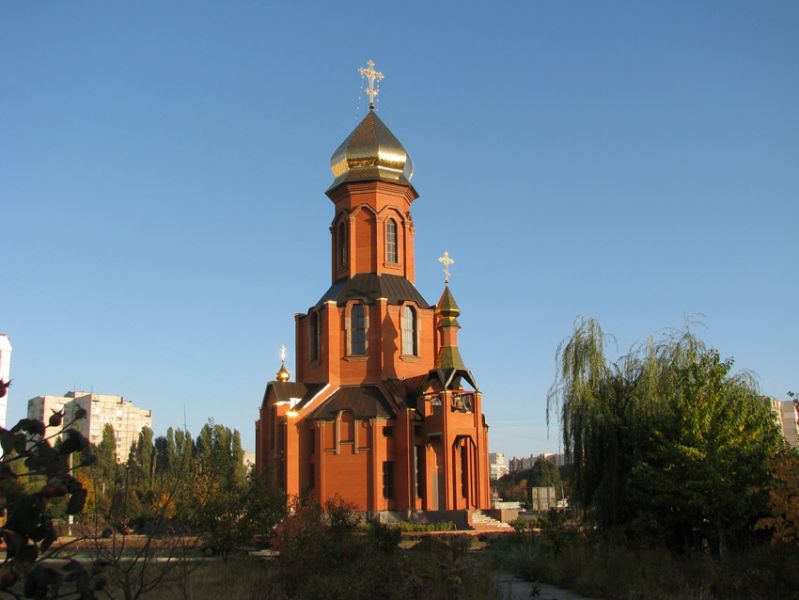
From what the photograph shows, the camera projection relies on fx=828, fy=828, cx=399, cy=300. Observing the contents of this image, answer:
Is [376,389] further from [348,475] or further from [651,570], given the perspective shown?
[651,570]

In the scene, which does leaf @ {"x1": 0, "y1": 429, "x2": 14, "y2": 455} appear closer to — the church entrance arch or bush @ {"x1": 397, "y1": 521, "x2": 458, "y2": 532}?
bush @ {"x1": 397, "y1": 521, "x2": 458, "y2": 532}

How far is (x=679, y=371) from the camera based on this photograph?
20.3 meters

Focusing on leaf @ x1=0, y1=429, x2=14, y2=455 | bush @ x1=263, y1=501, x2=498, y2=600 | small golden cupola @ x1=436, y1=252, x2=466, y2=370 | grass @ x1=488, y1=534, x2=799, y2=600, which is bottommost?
grass @ x1=488, y1=534, x2=799, y2=600

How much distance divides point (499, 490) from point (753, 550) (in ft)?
306

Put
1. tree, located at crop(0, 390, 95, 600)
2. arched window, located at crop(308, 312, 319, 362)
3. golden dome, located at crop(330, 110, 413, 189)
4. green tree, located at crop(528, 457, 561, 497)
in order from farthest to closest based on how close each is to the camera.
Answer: green tree, located at crop(528, 457, 561, 497) → golden dome, located at crop(330, 110, 413, 189) → arched window, located at crop(308, 312, 319, 362) → tree, located at crop(0, 390, 95, 600)

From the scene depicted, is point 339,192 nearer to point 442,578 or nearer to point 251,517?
point 251,517

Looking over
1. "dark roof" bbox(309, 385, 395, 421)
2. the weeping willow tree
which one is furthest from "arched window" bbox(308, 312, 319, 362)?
the weeping willow tree

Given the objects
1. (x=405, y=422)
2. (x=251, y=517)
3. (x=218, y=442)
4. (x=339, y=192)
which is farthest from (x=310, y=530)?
(x=218, y=442)

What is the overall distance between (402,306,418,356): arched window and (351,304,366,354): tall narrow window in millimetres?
1819

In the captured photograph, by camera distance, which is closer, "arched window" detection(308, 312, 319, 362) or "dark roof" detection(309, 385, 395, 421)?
"dark roof" detection(309, 385, 395, 421)

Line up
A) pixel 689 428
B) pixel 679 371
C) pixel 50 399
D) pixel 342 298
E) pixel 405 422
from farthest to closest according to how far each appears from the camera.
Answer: pixel 50 399 → pixel 342 298 → pixel 405 422 → pixel 679 371 → pixel 689 428

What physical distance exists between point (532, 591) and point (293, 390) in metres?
25.2

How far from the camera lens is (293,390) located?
122ft

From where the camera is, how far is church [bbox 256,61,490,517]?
34344 mm
